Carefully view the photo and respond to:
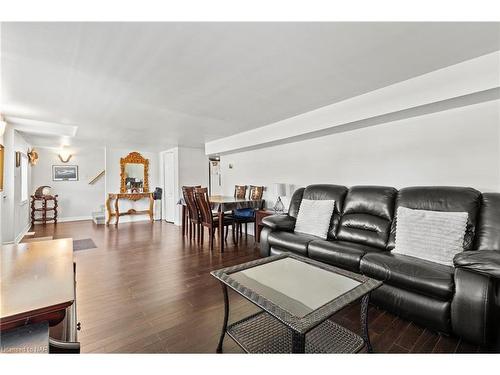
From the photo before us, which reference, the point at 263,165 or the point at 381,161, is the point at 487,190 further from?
the point at 263,165

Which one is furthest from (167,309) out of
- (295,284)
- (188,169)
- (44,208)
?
(44,208)

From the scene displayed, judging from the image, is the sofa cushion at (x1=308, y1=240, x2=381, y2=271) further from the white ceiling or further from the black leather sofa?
the white ceiling

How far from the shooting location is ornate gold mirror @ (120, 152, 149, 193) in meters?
6.76

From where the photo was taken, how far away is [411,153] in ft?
9.13

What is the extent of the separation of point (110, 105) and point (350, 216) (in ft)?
11.3

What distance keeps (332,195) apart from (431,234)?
1.29 metres

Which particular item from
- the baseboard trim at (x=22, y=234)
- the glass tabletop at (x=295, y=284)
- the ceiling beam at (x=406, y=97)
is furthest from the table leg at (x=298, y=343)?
the baseboard trim at (x=22, y=234)

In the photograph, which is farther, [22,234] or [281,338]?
[22,234]

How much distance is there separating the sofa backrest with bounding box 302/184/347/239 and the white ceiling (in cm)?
118

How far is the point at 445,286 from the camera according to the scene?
167cm

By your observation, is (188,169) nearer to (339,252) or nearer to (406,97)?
(339,252)

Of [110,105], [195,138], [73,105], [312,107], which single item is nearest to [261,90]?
[312,107]

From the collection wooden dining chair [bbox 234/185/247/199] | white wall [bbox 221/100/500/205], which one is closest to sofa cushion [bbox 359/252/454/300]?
white wall [bbox 221/100/500/205]

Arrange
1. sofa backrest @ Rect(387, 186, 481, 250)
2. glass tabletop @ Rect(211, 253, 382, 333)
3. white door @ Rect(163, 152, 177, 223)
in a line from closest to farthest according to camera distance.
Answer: glass tabletop @ Rect(211, 253, 382, 333)
sofa backrest @ Rect(387, 186, 481, 250)
white door @ Rect(163, 152, 177, 223)
